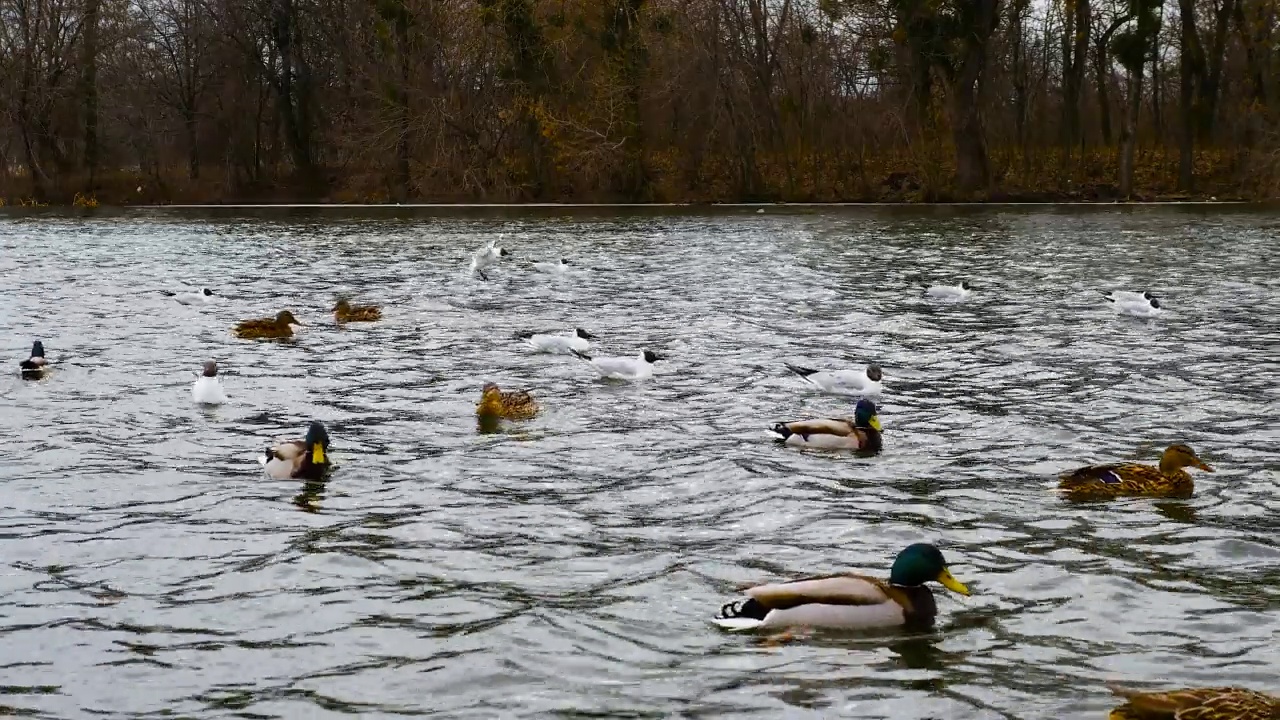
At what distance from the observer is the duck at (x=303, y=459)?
11562mm

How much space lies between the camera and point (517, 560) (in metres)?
9.47

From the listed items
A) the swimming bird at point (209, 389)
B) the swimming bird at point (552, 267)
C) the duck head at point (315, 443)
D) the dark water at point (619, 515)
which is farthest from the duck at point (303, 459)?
the swimming bird at point (552, 267)

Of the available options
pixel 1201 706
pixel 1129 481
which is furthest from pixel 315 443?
pixel 1201 706

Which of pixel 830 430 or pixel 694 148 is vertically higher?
pixel 694 148

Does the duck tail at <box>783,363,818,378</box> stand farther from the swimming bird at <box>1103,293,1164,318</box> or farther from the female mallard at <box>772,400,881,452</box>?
the swimming bird at <box>1103,293,1164,318</box>

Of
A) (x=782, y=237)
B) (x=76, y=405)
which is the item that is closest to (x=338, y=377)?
(x=76, y=405)

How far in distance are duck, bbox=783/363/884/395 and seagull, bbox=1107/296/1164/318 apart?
287 inches

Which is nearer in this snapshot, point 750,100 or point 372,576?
point 372,576

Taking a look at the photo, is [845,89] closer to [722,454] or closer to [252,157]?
[252,157]

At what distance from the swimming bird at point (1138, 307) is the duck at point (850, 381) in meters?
7.29

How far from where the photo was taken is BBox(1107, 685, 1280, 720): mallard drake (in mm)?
6367

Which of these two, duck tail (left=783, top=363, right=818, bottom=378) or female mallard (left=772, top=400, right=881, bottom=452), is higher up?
duck tail (left=783, top=363, right=818, bottom=378)

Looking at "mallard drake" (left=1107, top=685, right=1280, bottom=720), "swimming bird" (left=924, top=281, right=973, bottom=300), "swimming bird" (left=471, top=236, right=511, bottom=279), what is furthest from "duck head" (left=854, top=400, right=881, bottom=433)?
"swimming bird" (left=471, top=236, right=511, bottom=279)

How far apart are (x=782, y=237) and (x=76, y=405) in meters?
26.6
